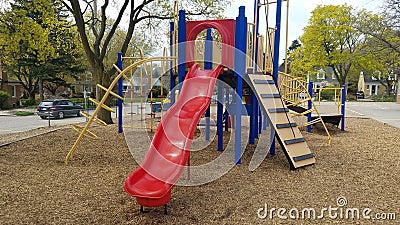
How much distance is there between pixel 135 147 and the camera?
752cm

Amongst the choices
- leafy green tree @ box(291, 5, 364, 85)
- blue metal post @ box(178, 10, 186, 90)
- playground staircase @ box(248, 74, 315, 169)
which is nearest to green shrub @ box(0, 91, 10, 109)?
blue metal post @ box(178, 10, 186, 90)

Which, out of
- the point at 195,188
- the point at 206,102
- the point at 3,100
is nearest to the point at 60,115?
the point at 3,100

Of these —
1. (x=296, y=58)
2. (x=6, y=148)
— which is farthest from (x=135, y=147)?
(x=296, y=58)

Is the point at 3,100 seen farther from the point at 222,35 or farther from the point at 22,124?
the point at 222,35

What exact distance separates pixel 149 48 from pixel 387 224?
1364 cm

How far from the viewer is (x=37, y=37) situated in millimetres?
8797

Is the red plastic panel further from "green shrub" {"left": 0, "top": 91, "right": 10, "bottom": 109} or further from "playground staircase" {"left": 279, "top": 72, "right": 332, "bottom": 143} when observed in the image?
"green shrub" {"left": 0, "top": 91, "right": 10, "bottom": 109}

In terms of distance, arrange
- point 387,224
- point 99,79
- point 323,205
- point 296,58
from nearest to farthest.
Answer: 1. point 387,224
2. point 323,205
3. point 99,79
4. point 296,58

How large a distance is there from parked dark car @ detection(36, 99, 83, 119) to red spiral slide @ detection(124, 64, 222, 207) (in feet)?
49.1

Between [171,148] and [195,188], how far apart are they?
80 centimetres

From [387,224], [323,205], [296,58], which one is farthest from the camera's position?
[296,58]

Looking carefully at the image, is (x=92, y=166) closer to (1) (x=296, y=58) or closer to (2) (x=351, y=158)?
(2) (x=351, y=158)

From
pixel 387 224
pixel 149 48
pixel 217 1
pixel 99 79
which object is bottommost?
pixel 387 224

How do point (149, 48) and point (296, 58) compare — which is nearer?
point (149, 48)
